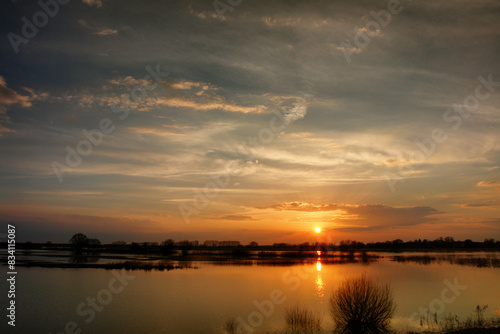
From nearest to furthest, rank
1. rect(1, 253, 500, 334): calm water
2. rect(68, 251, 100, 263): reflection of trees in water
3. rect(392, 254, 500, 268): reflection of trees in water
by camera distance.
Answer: rect(1, 253, 500, 334): calm water
rect(392, 254, 500, 268): reflection of trees in water
rect(68, 251, 100, 263): reflection of trees in water

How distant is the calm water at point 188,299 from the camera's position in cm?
2150

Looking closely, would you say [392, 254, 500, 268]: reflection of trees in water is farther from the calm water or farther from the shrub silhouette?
the shrub silhouette

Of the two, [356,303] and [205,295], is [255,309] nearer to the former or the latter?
[205,295]

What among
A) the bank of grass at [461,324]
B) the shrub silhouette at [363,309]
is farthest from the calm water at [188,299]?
the shrub silhouette at [363,309]

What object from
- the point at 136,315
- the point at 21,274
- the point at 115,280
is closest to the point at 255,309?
the point at 136,315

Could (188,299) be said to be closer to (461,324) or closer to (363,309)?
(363,309)

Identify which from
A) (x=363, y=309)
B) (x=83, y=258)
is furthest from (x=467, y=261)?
(x=83, y=258)

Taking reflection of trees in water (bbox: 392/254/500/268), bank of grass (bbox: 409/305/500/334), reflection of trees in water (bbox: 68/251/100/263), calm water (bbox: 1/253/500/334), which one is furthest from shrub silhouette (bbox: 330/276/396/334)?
reflection of trees in water (bbox: 68/251/100/263)

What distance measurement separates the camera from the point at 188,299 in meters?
29.6

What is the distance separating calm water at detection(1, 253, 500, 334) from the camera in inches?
846

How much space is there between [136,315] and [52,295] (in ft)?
37.9

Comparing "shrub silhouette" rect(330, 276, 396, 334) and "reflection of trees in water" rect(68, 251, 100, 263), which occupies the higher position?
"shrub silhouette" rect(330, 276, 396, 334)

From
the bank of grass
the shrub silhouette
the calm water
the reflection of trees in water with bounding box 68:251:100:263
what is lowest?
the reflection of trees in water with bounding box 68:251:100:263

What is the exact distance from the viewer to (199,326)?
21.0 meters
